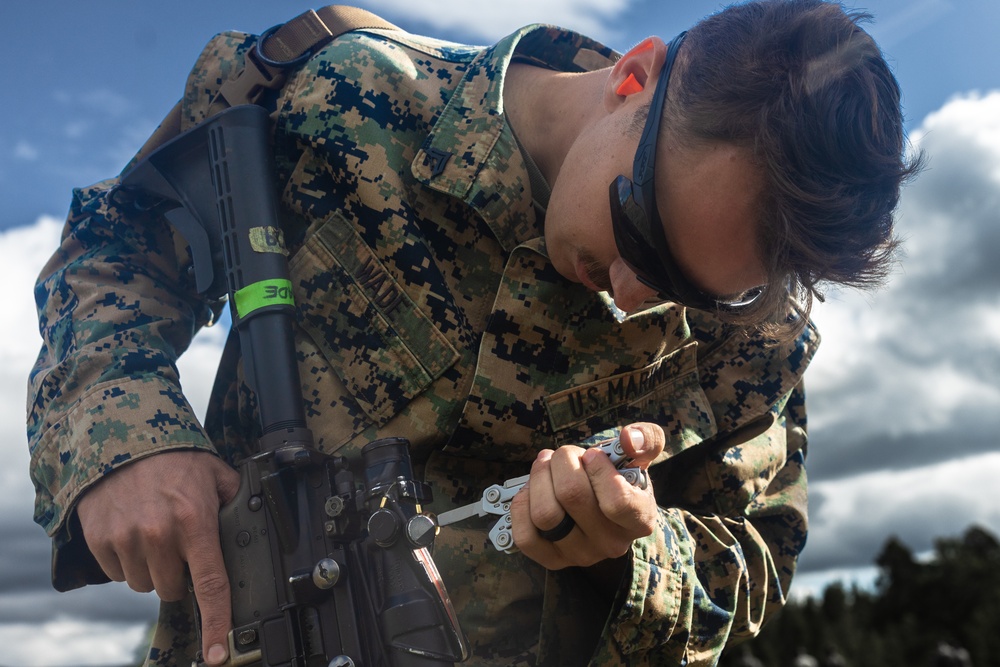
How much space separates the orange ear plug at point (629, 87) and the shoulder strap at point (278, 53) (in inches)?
46.3

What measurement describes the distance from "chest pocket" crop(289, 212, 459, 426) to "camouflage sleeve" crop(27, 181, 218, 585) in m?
0.52

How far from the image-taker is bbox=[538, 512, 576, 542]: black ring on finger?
93.2 inches

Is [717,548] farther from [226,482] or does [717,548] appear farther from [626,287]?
[226,482]

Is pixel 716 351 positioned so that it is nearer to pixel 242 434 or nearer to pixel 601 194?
pixel 601 194

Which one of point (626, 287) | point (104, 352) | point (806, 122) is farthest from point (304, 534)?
point (806, 122)

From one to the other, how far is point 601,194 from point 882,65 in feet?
3.05

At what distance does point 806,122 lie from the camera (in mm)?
2490

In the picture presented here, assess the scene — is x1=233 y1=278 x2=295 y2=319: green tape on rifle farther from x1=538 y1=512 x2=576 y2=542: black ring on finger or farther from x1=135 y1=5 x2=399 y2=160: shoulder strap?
x1=538 y1=512 x2=576 y2=542: black ring on finger

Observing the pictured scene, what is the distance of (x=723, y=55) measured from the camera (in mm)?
2670

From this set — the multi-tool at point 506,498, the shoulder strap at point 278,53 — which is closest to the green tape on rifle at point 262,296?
the shoulder strap at point 278,53

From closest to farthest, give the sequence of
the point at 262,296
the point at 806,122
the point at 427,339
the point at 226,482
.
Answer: the point at 806,122, the point at 226,482, the point at 262,296, the point at 427,339

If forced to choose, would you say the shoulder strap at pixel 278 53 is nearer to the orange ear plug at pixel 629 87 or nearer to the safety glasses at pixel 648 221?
the orange ear plug at pixel 629 87

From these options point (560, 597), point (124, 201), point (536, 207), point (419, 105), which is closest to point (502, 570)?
point (560, 597)

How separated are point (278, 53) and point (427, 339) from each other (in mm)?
1215
